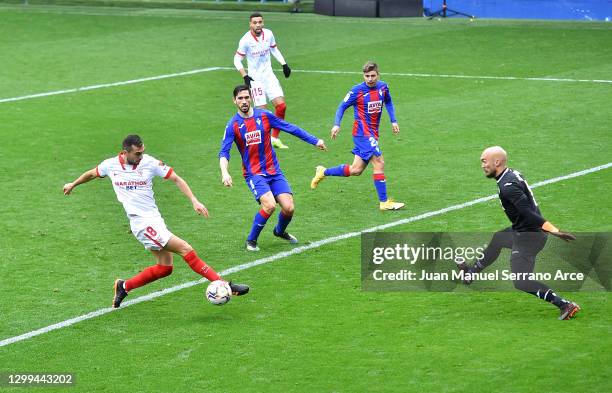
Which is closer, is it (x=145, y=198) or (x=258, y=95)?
(x=145, y=198)

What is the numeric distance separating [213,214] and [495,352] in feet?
23.5

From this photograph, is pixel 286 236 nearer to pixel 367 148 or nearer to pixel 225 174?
pixel 225 174

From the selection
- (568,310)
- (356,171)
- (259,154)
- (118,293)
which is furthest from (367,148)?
(568,310)

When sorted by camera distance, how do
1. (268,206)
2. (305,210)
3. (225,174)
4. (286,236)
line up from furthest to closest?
1. (305,210)
2. (286,236)
3. (268,206)
4. (225,174)

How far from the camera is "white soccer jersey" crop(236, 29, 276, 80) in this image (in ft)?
78.8

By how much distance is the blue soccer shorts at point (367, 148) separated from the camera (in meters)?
18.5

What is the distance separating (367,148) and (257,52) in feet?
20.5

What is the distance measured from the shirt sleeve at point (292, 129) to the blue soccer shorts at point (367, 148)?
2.63 m

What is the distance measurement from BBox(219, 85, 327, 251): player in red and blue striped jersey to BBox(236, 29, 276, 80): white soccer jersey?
7.99 m

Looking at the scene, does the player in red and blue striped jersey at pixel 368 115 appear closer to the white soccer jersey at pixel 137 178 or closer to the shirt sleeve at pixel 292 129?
the shirt sleeve at pixel 292 129

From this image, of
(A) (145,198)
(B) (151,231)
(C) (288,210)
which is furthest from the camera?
(C) (288,210)

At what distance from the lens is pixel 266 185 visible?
16.1 metres

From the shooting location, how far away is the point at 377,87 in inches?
731

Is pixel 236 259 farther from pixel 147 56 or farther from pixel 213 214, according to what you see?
pixel 147 56
